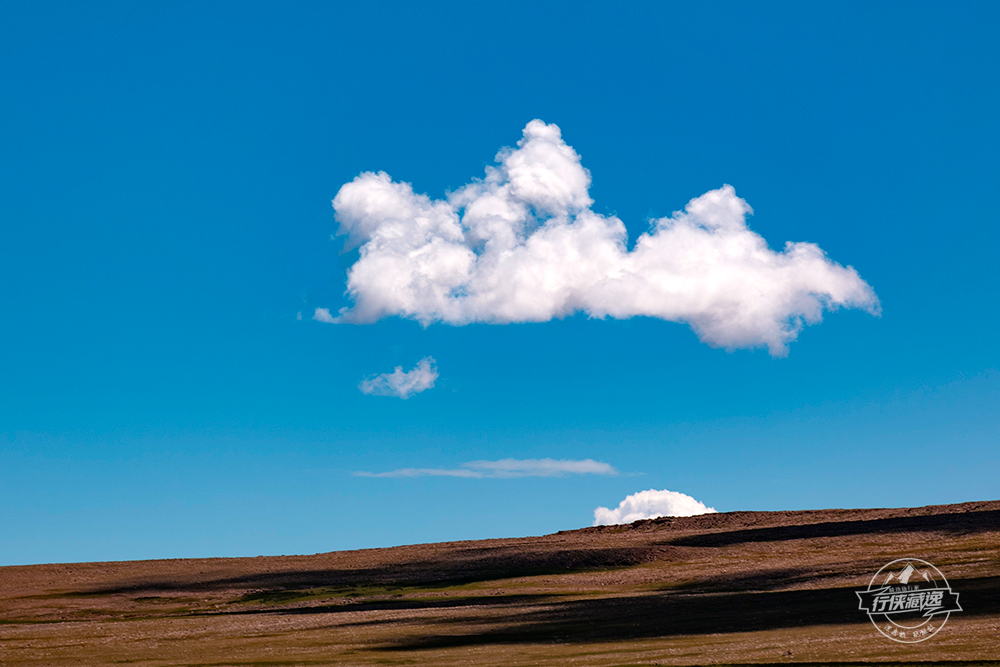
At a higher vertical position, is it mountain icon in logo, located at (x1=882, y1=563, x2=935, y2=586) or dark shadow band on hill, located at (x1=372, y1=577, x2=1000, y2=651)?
dark shadow band on hill, located at (x1=372, y1=577, x2=1000, y2=651)

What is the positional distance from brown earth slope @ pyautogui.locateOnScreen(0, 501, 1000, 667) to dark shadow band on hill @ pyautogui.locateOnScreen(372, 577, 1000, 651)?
0.17m

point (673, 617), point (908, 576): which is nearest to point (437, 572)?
point (908, 576)

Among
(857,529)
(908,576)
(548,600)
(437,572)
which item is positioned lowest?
(908,576)

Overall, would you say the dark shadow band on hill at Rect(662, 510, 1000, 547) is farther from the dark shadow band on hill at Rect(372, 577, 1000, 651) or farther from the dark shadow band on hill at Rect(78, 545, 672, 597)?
the dark shadow band on hill at Rect(372, 577, 1000, 651)

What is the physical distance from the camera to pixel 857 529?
329ft

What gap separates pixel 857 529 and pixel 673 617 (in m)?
61.8

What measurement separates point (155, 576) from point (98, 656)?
185ft

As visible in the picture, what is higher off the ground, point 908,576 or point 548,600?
point 548,600

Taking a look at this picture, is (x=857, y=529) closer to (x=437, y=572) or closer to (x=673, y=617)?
(x=437, y=572)

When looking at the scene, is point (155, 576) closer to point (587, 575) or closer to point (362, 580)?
point (362, 580)

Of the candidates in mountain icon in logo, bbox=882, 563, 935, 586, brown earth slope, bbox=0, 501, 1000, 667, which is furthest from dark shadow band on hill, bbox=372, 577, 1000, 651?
mountain icon in logo, bbox=882, 563, 935, 586

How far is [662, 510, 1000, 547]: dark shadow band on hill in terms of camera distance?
95.1 m

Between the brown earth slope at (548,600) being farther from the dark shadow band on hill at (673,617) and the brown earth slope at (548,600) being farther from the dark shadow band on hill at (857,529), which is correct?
the dark shadow band on hill at (857,529)

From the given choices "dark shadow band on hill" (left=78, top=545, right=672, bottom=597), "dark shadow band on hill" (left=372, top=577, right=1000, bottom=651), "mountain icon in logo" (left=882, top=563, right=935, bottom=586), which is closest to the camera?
"dark shadow band on hill" (left=372, top=577, right=1000, bottom=651)
